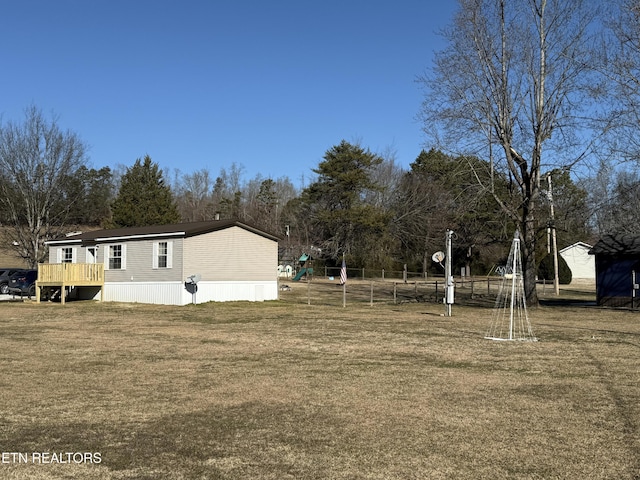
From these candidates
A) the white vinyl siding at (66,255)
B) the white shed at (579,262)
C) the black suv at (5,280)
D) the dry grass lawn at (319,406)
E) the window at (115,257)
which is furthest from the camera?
the white shed at (579,262)

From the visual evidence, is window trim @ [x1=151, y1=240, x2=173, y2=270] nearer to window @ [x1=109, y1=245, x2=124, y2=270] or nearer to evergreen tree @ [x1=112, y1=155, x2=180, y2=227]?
window @ [x1=109, y1=245, x2=124, y2=270]

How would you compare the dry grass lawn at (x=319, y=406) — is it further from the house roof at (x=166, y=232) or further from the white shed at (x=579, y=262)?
the white shed at (x=579, y=262)

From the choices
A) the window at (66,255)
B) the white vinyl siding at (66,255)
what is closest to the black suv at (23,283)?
the white vinyl siding at (66,255)

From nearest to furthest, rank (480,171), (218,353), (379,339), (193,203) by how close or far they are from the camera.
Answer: (218,353)
(379,339)
(480,171)
(193,203)

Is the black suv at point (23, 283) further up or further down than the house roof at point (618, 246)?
further down

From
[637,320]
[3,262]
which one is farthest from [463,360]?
[3,262]

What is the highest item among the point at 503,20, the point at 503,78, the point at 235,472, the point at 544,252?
the point at 503,20

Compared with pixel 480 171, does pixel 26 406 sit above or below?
below

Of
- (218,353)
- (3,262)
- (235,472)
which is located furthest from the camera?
(3,262)

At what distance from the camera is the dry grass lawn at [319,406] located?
17.3ft

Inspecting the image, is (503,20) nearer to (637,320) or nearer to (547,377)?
(637,320)

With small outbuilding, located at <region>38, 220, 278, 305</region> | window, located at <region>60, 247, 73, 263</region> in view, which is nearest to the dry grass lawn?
small outbuilding, located at <region>38, 220, 278, 305</region>

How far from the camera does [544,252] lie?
170ft

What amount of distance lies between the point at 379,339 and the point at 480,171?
15.7 meters
